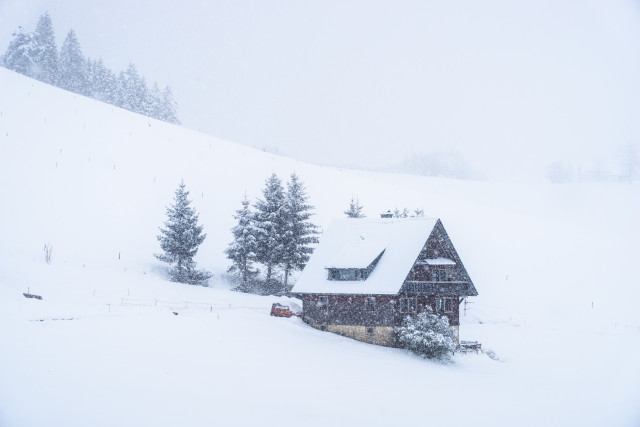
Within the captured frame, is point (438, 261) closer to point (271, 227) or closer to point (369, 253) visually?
point (369, 253)

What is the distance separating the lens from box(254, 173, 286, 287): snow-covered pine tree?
53.3m

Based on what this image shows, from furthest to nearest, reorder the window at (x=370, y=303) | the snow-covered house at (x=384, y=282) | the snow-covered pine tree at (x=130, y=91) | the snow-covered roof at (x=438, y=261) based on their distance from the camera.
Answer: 1. the snow-covered pine tree at (x=130, y=91)
2. the snow-covered roof at (x=438, y=261)
3. the window at (x=370, y=303)
4. the snow-covered house at (x=384, y=282)

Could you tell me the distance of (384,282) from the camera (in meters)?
39.4

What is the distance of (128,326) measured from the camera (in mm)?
29453

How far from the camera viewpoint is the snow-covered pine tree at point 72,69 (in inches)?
4341

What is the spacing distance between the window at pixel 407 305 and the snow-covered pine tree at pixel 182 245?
69.3 feet

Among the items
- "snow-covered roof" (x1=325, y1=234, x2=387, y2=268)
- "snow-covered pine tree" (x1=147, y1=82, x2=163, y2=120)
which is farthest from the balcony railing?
"snow-covered pine tree" (x1=147, y1=82, x2=163, y2=120)

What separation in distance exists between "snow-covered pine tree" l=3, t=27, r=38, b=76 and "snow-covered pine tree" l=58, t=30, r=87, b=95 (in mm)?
7580

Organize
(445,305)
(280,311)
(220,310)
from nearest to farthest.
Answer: (220,310), (445,305), (280,311)

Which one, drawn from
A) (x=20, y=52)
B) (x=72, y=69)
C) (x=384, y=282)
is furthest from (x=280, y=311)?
(x=72, y=69)

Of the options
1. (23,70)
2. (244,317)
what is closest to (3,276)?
(244,317)

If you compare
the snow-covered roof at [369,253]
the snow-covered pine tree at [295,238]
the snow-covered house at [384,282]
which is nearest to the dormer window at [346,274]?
the snow-covered house at [384,282]

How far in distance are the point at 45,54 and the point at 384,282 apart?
9785cm

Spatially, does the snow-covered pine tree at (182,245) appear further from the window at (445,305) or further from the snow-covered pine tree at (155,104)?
the snow-covered pine tree at (155,104)
